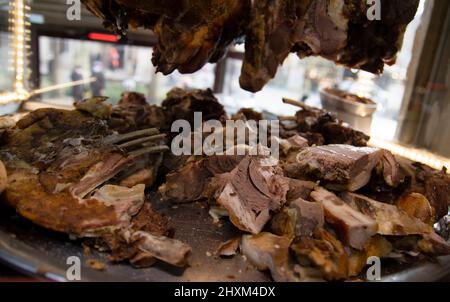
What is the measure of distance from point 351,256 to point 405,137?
244 cm

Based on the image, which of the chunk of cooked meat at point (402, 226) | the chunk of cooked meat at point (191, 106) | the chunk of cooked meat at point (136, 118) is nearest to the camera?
the chunk of cooked meat at point (402, 226)

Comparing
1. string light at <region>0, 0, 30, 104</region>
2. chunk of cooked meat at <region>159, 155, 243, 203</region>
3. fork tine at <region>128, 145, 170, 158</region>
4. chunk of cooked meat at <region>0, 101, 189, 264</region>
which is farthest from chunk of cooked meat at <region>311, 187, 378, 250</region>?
string light at <region>0, 0, 30, 104</region>

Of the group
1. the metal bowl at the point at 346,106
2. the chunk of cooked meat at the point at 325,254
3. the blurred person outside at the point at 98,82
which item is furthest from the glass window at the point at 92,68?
the chunk of cooked meat at the point at 325,254

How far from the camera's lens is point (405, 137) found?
3.45 m

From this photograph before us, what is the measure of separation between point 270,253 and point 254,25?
1.26m

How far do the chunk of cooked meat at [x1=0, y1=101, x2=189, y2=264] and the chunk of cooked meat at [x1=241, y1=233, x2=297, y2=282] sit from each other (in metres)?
0.25

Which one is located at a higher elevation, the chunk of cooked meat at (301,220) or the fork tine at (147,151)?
the fork tine at (147,151)

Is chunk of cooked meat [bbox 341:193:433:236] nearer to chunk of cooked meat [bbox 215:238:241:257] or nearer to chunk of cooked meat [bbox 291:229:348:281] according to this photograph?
chunk of cooked meat [bbox 291:229:348:281]

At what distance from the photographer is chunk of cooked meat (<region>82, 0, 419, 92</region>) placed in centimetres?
192

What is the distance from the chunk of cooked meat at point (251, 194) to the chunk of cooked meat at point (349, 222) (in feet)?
0.60

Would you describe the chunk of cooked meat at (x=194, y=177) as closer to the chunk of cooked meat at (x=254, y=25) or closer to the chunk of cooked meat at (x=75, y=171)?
the chunk of cooked meat at (x=75, y=171)

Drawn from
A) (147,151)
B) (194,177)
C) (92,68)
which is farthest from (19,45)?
(194,177)

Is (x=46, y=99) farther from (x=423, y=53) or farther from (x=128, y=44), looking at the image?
(x=423, y=53)

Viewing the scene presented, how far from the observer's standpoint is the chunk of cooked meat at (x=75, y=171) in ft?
4.42
